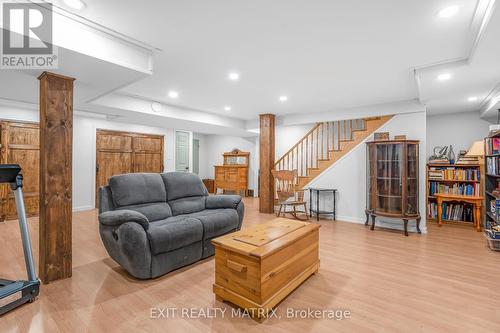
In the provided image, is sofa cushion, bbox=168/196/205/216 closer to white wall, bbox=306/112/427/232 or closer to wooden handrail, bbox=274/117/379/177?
wooden handrail, bbox=274/117/379/177

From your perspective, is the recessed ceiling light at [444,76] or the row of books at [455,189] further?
the row of books at [455,189]

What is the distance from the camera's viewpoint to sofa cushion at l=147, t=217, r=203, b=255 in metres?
2.46

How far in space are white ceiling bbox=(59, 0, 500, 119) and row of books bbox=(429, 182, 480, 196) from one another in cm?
154

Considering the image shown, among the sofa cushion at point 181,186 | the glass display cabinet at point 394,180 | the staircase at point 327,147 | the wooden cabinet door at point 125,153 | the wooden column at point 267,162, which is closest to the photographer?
the sofa cushion at point 181,186

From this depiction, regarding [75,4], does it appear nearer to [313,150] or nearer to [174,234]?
[174,234]

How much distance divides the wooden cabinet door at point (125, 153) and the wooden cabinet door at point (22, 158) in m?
1.18

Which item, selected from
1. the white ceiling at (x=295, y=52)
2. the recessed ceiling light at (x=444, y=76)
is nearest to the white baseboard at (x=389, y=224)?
the white ceiling at (x=295, y=52)

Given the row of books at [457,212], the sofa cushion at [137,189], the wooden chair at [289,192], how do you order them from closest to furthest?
1. the sofa cushion at [137,189]
2. the row of books at [457,212]
3. the wooden chair at [289,192]

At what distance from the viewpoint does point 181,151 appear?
778 centimetres

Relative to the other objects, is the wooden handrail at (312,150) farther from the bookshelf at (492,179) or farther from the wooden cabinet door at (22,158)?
the wooden cabinet door at (22,158)

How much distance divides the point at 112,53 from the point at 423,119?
4.75 metres

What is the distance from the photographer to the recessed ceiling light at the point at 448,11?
6.20ft

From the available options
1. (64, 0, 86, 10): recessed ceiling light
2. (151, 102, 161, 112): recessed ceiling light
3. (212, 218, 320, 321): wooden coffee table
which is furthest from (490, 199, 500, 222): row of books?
(151, 102, 161, 112): recessed ceiling light

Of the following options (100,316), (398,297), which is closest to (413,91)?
(398,297)
